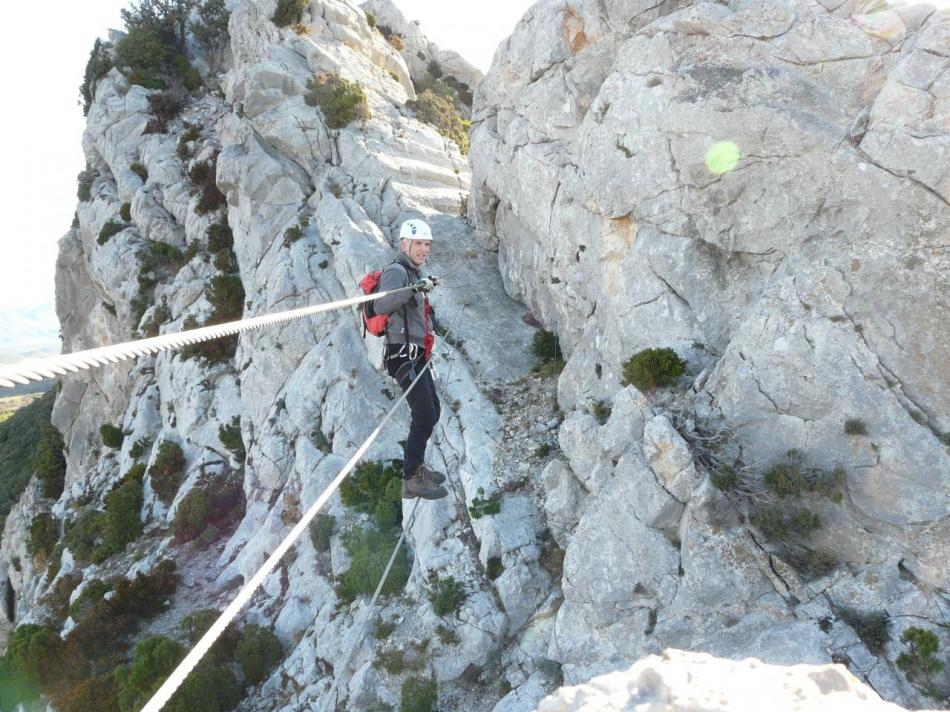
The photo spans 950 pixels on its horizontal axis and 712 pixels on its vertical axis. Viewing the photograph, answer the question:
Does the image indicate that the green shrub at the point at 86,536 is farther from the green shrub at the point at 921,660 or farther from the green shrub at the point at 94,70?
the green shrub at the point at 94,70

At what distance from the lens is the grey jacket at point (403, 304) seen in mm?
9617

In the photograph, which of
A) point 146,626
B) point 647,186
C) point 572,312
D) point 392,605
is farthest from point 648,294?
point 146,626

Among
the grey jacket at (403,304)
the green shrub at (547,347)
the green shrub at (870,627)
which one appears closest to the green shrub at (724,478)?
the green shrub at (870,627)

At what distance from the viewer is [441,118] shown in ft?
101

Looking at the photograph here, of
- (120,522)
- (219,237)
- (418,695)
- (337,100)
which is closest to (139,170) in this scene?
(219,237)

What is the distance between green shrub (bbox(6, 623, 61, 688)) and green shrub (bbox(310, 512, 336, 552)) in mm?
9555

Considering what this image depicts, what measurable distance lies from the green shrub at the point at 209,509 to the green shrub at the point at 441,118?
1963cm

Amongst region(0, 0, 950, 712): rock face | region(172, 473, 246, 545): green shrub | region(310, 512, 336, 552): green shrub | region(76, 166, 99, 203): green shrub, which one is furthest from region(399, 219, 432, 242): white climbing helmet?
region(76, 166, 99, 203): green shrub

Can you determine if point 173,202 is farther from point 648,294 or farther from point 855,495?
point 855,495

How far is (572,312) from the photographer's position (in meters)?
15.7

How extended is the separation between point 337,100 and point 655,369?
72.3 ft

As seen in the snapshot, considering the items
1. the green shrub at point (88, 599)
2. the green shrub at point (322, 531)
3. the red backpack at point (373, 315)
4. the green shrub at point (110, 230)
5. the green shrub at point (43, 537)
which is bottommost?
the green shrub at point (43, 537)

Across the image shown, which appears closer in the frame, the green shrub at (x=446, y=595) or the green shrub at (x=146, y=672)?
the green shrub at (x=446, y=595)

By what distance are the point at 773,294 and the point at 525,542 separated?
7.01 m
